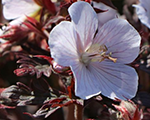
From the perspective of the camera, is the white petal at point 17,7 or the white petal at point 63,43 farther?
the white petal at point 17,7

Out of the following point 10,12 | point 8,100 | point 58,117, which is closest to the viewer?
point 8,100

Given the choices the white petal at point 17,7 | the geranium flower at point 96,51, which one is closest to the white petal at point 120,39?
the geranium flower at point 96,51

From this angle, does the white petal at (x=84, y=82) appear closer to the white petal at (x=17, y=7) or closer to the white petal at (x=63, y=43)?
the white petal at (x=63, y=43)

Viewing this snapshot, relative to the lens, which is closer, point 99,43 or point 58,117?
point 99,43

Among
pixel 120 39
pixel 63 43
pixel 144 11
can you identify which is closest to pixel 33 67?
pixel 63 43

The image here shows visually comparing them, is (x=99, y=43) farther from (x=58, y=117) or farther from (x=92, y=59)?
(x=58, y=117)

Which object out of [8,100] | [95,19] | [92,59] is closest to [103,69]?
[92,59]

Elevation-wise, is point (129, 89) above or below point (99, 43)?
below
